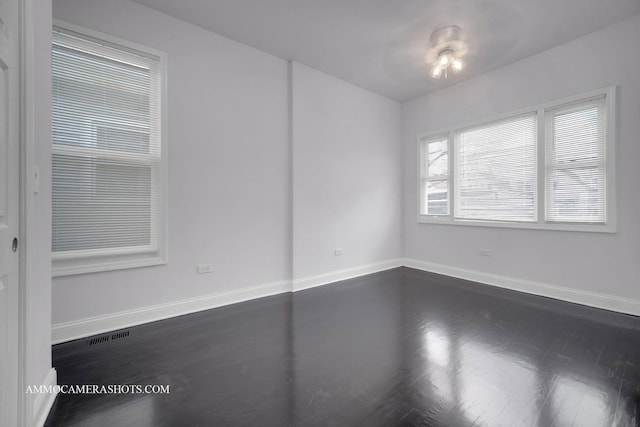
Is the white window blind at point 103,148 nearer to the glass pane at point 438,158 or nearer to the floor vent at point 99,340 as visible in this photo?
the floor vent at point 99,340

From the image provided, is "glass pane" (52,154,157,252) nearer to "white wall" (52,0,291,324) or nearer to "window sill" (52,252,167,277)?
"window sill" (52,252,167,277)

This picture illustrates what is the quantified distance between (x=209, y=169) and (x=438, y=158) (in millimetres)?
3680

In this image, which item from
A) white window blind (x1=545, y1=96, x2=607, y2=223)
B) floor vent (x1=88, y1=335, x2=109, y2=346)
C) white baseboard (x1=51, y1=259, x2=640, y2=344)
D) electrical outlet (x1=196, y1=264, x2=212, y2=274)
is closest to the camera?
floor vent (x1=88, y1=335, x2=109, y2=346)

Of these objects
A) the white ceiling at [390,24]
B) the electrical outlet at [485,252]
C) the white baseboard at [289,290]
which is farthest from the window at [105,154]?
the electrical outlet at [485,252]

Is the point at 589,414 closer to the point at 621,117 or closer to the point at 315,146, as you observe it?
the point at 621,117

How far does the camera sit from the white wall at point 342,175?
3.79 m

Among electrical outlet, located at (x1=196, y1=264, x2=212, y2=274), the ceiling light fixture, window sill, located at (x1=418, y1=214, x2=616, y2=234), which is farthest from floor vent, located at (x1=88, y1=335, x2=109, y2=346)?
window sill, located at (x1=418, y1=214, x2=616, y2=234)

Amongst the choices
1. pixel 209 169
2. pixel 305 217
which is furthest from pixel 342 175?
pixel 209 169

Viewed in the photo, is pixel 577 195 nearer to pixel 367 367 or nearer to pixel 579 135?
pixel 579 135

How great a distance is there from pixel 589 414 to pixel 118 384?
2.74m

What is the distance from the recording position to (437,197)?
4758mm

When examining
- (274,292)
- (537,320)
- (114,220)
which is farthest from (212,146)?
(537,320)

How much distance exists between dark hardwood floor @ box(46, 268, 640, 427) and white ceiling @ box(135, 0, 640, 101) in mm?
3025

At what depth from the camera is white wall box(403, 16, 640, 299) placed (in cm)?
288
